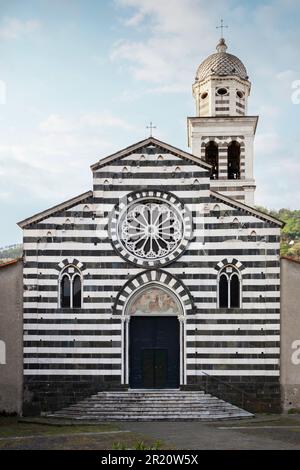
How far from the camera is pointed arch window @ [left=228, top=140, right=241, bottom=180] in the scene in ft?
111

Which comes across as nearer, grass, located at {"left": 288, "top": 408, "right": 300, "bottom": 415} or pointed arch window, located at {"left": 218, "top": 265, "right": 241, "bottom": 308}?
grass, located at {"left": 288, "top": 408, "right": 300, "bottom": 415}

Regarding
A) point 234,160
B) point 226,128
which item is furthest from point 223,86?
point 234,160

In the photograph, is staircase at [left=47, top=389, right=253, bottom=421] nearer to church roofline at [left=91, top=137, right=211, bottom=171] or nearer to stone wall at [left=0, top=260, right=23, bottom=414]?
stone wall at [left=0, top=260, right=23, bottom=414]

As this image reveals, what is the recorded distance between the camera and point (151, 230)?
2739 cm

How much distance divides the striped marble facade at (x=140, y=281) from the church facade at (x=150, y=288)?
4 cm

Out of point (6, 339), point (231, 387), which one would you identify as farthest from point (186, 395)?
point (6, 339)

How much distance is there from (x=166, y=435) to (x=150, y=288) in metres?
7.25

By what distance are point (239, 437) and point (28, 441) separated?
584cm

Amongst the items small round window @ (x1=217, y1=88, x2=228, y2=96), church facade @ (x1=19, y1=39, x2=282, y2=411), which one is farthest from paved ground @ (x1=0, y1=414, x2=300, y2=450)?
small round window @ (x1=217, y1=88, x2=228, y2=96)

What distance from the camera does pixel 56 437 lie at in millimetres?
20500

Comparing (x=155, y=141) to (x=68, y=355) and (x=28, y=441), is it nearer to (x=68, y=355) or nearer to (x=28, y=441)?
(x=68, y=355)

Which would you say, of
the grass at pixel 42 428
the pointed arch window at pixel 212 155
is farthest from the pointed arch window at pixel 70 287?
the pointed arch window at pixel 212 155

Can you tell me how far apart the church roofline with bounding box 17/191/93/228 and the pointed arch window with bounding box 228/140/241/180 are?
8.80 m
